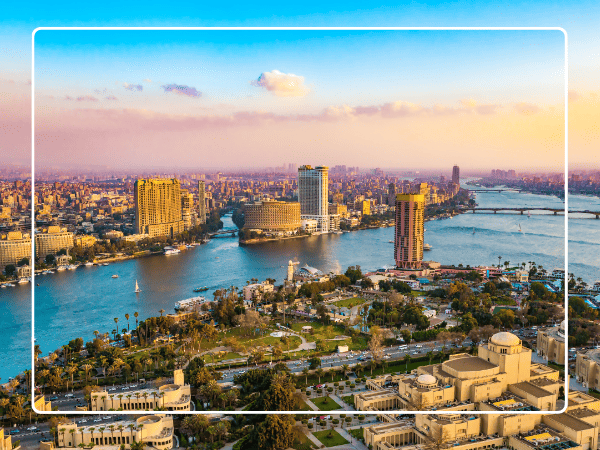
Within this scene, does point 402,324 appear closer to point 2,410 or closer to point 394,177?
point 394,177

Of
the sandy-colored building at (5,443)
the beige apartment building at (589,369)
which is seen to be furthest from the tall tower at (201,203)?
the beige apartment building at (589,369)

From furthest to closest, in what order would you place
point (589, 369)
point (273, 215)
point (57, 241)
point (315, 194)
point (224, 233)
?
point (57, 241)
point (224, 233)
point (589, 369)
point (273, 215)
point (315, 194)

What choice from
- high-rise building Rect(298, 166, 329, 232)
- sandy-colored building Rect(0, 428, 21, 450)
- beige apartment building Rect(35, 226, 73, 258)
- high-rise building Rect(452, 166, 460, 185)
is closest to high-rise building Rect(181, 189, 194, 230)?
high-rise building Rect(298, 166, 329, 232)

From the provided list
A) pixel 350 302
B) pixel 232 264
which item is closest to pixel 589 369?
pixel 350 302

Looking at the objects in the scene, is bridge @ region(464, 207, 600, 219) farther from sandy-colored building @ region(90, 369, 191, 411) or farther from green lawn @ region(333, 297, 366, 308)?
green lawn @ region(333, 297, 366, 308)

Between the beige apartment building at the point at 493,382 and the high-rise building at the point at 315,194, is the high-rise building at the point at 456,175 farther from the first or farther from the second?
the beige apartment building at the point at 493,382

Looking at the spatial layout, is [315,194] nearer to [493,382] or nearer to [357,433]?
[493,382]

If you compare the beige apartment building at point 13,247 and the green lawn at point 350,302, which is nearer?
the beige apartment building at point 13,247
